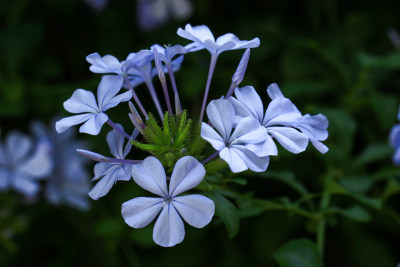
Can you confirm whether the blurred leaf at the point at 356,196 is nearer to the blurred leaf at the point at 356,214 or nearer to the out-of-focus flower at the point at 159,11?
the blurred leaf at the point at 356,214

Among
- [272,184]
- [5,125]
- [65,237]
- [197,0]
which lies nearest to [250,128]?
[272,184]

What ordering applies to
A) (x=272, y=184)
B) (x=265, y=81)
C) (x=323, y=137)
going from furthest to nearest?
(x=265, y=81)
(x=272, y=184)
(x=323, y=137)

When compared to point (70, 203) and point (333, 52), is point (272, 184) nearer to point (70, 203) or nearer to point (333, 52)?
point (333, 52)

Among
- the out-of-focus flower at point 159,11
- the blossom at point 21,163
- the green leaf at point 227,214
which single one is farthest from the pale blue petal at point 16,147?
the green leaf at point 227,214

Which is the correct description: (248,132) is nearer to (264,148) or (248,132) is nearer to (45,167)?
(264,148)

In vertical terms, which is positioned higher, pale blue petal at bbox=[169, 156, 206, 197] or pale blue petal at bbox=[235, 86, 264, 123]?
pale blue petal at bbox=[235, 86, 264, 123]

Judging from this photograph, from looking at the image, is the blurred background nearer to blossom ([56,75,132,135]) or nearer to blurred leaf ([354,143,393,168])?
blurred leaf ([354,143,393,168])

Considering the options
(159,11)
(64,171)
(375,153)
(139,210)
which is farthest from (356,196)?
(64,171)

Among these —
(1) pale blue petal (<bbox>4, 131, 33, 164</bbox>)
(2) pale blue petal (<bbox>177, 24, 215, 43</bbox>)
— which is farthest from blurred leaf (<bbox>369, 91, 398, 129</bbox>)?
(1) pale blue petal (<bbox>4, 131, 33, 164</bbox>)
